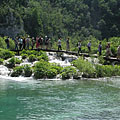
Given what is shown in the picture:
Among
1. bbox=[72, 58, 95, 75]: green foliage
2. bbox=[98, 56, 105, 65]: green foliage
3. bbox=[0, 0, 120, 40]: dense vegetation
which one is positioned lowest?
bbox=[72, 58, 95, 75]: green foliage

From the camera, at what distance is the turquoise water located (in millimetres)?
15148

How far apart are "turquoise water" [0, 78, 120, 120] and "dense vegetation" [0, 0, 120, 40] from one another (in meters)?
64.4

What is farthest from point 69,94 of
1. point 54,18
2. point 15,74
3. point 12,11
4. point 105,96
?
point 54,18

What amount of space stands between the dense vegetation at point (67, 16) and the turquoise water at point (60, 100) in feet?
211

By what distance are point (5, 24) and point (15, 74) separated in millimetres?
61017

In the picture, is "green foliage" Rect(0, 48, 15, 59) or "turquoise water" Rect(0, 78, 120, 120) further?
"green foliage" Rect(0, 48, 15, 59)

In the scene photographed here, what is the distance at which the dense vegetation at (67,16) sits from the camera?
295 feet

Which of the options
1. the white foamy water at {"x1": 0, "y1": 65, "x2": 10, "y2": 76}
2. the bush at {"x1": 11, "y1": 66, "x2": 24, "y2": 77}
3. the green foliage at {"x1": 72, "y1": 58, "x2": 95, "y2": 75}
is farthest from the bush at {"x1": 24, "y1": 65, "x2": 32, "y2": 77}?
the green foliage at {"x1": 72, "y1": 58, "x2": 95, "y2": 75}

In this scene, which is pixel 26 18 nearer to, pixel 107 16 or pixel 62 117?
pixel 107 16

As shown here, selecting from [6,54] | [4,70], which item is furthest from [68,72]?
[6,54]

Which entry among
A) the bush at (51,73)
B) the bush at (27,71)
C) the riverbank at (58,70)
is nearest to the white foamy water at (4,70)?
the riverbank at (58,70)

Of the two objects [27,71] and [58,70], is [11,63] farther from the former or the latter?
[58,70]

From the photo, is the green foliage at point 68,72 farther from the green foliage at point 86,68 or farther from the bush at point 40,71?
the bush at point 40,71

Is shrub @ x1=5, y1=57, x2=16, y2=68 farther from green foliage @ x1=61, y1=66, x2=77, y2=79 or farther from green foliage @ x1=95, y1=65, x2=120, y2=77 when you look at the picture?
green foliage @ x1=95, y1=65, x2=120, y2=77
